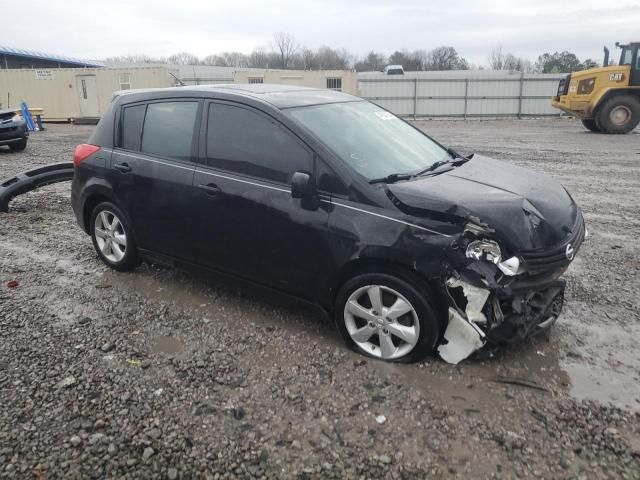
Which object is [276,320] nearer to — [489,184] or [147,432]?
[147,432]

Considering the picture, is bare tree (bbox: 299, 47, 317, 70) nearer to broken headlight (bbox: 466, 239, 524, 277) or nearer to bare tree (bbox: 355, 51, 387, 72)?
bare tree (bbox: 355, 51, 387, 72)

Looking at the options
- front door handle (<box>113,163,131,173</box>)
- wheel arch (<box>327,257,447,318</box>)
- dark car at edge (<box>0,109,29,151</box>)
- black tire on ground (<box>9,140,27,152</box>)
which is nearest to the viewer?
wheel arch (<box>327,257,447,318</box>)

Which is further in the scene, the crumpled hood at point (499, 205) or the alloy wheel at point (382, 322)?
the alloy wheel at point (382, 322)

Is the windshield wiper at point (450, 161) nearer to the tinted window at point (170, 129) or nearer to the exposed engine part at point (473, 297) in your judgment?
the exposed engine part at point (473, 297)

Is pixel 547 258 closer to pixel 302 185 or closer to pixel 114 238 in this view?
pixel 302 185

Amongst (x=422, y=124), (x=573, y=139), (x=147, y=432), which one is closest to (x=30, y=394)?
(x=147, y=432)

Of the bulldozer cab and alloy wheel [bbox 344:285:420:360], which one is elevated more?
the bulldozer cab

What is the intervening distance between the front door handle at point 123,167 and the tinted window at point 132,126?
6.5 inches

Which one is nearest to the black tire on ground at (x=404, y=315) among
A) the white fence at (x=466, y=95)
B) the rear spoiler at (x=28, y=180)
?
the rear spoiler at (x=28, y=180)

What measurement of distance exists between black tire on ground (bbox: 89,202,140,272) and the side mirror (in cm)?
204

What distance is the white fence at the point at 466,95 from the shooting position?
2514cm

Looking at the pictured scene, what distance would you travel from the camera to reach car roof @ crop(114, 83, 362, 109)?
3820mm

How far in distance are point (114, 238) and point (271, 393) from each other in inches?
103

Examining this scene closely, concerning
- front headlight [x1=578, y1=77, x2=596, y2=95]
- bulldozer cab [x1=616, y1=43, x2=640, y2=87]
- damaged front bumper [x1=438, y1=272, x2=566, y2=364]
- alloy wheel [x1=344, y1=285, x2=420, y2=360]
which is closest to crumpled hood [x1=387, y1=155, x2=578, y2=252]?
damaged front bumper [x1=438, y1=272, x2=566, y2=364]
